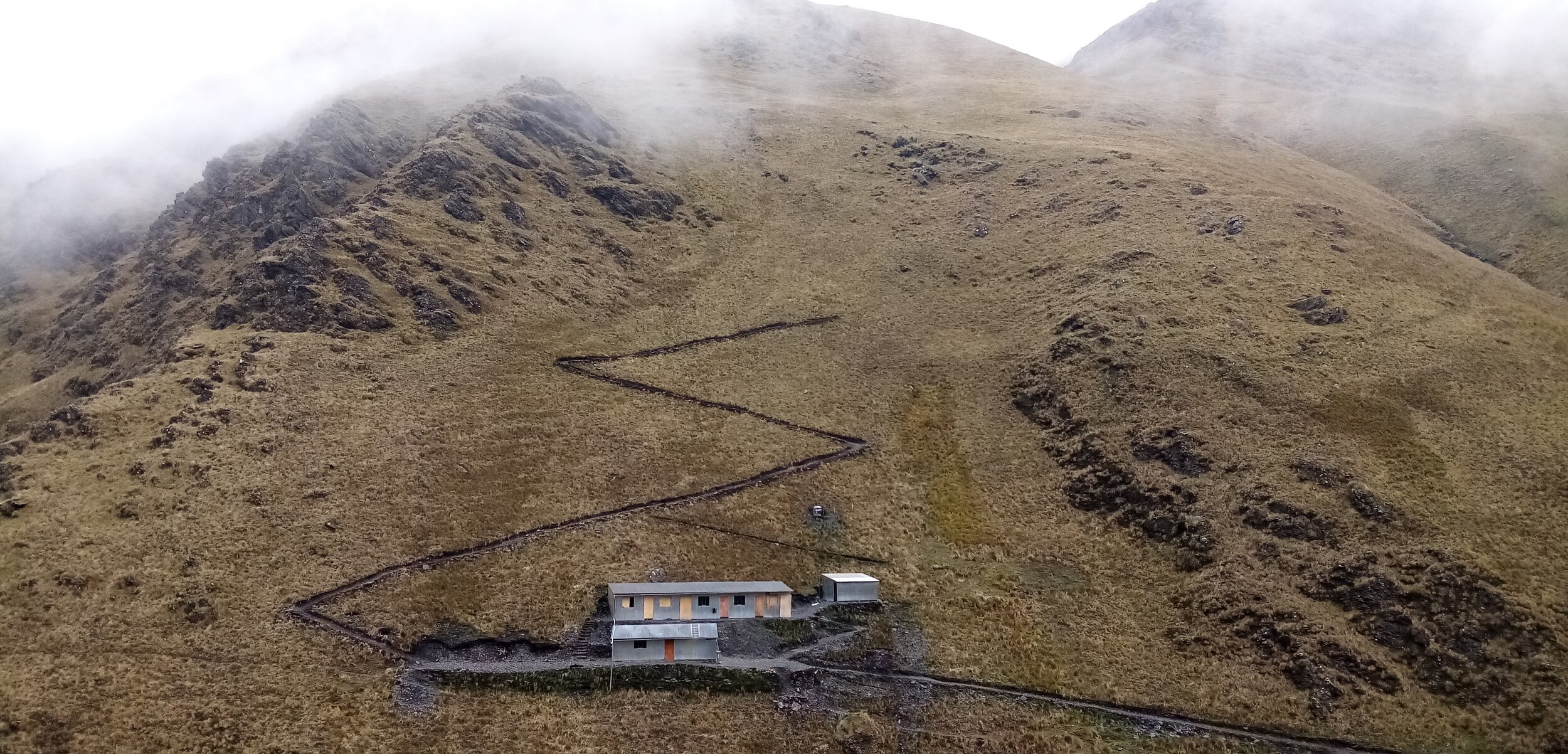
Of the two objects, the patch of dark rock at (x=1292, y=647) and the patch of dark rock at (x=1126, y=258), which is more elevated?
the patch of dark rock at (x=1126, y=258)

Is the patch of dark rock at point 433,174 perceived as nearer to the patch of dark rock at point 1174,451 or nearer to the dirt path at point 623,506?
the dirt path at point 623,506

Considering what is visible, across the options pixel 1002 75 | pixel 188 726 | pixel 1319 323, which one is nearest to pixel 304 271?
pixel 188 726

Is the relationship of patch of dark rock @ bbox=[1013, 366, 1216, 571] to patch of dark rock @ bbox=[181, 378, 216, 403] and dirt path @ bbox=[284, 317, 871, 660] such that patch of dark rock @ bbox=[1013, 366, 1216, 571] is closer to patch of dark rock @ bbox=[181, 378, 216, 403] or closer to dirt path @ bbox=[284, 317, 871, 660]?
dirt path @ bbox=[284, 317, 871, 660]

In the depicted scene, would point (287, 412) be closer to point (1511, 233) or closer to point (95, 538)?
point (95, 538)

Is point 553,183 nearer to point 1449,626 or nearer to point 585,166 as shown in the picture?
point 585,166

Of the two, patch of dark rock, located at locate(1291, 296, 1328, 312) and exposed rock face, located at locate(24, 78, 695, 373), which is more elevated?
exposed rock face, located at locate(24, 78, 695, 373)

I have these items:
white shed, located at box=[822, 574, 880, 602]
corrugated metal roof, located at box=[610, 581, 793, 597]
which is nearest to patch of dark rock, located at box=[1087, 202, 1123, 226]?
white shed, located at box=[822, 574, 880, 602]

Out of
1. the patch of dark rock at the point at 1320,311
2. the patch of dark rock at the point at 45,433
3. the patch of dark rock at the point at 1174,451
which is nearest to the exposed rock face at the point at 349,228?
the patch of dark rock at the point at 45,433
